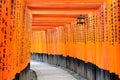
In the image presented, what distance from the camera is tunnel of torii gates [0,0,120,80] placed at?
827 cm

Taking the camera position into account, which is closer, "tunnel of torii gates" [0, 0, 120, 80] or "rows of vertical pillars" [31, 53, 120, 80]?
"tunnel of torii gates" [0, 0, 120, 80]

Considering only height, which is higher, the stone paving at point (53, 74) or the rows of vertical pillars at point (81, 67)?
the rows of vertical pillars at point (81, 67)

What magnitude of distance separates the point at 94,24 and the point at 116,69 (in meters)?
5.66

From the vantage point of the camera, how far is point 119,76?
1182 cm

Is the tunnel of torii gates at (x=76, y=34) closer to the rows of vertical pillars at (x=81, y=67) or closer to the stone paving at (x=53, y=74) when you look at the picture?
the rows of vertical pillars at (x=81, y=67)

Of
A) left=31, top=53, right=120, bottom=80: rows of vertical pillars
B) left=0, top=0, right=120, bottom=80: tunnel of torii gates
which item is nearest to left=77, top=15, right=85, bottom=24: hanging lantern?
left=0, top=0, right=120, bottom=80: tunnel of torii gates

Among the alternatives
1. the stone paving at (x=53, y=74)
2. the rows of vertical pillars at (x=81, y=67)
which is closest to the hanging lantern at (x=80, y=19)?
the rows of vertical pillars at (x=81, y=67)

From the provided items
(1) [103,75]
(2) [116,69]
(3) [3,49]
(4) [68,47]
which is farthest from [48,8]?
(4) [68,47]

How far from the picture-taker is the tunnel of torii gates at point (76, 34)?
27.1ft

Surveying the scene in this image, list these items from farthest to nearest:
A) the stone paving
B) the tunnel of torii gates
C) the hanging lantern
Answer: the stone paving
the hanging lantern
the tunnel of torii gates

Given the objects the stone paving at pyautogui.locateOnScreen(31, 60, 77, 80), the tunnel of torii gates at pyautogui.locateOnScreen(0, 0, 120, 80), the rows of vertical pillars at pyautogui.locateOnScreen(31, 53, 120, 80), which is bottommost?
the stone paving at pyautogui.locateOnScreen(31, 60, 77, 80)

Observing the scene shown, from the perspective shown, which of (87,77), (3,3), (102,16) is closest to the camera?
(3,3)

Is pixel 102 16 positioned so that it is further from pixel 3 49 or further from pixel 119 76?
pixel 3 49

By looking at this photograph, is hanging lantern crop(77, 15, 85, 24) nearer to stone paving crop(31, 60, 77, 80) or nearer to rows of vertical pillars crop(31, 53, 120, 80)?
rows of vertical pillars crop(31, 53, 120, 80)
